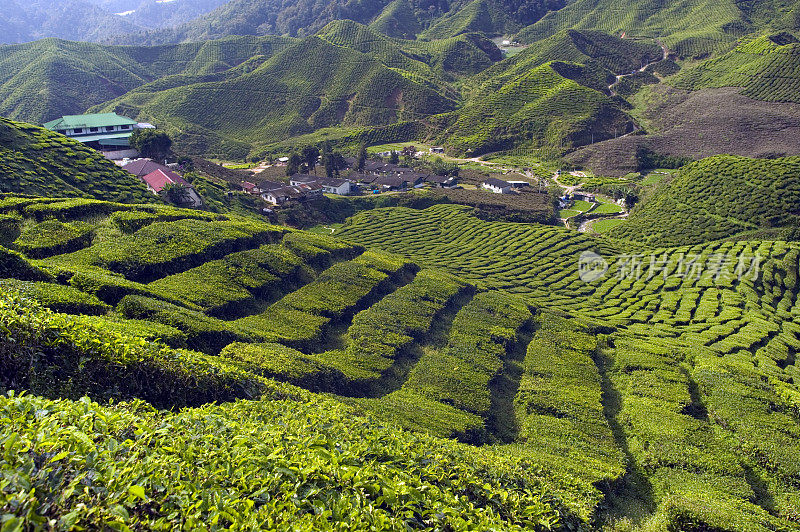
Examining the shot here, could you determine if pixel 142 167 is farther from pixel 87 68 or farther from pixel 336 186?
pixel 87 68

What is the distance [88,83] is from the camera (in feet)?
433

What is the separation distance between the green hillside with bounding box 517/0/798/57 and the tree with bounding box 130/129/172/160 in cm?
13978

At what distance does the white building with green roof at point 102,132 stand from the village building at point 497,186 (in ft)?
168

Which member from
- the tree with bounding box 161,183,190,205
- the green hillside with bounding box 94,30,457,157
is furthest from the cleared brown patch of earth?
the tree with bounding box 161,183,190,205

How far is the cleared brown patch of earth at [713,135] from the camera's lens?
292 ft

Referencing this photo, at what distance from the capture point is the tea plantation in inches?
295

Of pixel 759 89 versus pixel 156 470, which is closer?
pixel 156 470

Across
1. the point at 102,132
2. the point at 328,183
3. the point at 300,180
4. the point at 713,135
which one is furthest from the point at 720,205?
the point at 102,132

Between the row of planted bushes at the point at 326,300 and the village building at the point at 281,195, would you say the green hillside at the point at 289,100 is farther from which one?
the row of planted bushes at the point at 326,300

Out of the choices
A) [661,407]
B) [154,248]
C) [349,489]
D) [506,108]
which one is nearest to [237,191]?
[154,248]

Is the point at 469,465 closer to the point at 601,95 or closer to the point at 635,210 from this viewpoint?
the point at 635,210

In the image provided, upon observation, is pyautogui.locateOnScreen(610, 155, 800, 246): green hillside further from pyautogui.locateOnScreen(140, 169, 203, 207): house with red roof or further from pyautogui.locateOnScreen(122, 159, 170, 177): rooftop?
pyautogui.locateOnScreen(122, 159, 170, 177): rooftop

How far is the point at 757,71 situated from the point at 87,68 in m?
171

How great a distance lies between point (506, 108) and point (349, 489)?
113 metres
